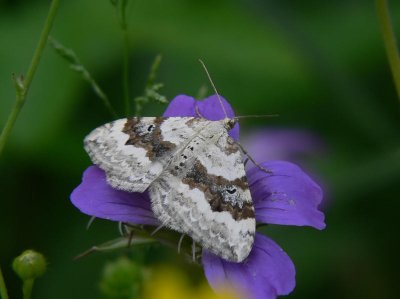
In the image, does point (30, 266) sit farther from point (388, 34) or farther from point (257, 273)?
point (388, 34)

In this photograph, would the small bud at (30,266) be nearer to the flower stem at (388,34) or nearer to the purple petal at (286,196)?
the purple petal at (286,196)

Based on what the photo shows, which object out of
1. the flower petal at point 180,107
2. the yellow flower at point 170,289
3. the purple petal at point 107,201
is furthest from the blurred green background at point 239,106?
the purple petal at point 107,201

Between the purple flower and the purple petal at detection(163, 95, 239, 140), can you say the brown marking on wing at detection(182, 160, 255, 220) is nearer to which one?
the purple flower

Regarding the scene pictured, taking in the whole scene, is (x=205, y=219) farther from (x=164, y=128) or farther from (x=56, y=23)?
(x=56, y=23)

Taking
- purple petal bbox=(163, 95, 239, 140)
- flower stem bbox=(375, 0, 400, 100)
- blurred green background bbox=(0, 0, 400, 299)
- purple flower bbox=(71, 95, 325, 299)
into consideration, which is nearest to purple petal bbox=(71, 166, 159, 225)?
purple flower bbox=(71, 95, 325, 299)

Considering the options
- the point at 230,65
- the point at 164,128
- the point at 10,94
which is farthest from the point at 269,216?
the point at 230,65
